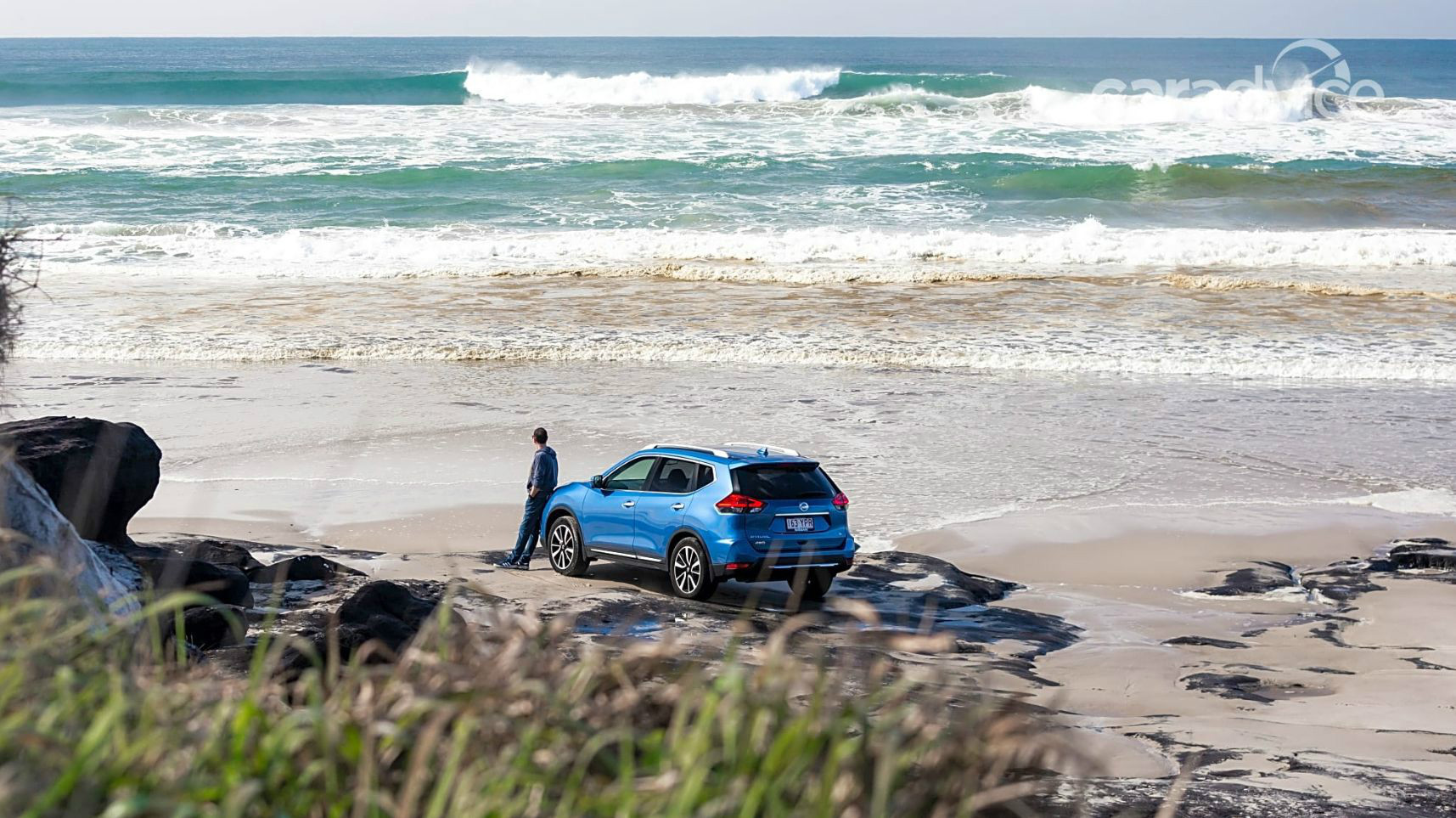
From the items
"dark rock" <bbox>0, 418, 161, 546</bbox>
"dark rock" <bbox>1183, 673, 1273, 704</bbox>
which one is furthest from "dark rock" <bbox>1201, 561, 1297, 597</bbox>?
"dark rock" <bbox>0, 418, 161, 546</bbox>

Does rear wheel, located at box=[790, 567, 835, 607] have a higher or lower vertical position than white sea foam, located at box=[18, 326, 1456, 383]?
lower

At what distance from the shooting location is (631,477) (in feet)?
44.5

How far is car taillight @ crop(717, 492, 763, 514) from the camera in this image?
12203 mm

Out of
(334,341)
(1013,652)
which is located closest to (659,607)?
(1013,652)

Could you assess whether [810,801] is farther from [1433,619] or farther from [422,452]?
[422,452]

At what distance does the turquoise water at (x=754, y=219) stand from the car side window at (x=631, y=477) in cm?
982

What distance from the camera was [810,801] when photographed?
2934 mm

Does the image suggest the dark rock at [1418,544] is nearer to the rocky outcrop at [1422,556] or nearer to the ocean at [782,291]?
the rocky outcrop at [1422,556]

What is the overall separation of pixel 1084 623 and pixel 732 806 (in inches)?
357

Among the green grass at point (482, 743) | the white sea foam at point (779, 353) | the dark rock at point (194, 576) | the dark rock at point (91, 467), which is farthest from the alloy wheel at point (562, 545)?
the green grass at point (482, 743)

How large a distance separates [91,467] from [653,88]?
7030cm

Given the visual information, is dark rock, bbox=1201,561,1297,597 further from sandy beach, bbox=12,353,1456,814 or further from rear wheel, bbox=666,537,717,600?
rear wheel, bbox=666,537,717,600

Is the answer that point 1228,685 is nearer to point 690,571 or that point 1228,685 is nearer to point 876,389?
point 690,571

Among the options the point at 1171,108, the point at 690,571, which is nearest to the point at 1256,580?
the point at 690,571
